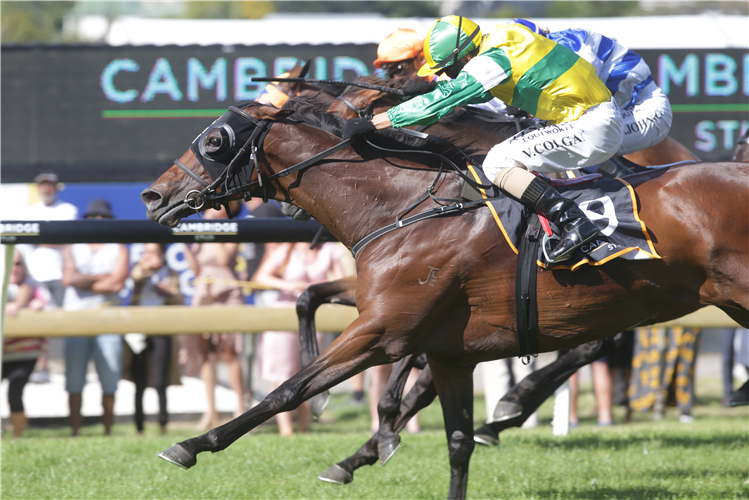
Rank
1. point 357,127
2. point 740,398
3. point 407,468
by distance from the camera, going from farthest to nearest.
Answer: point 407,468 → point 740,398 → point 357,127

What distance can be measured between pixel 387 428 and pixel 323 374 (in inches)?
41.4

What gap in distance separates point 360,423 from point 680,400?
2.88 m

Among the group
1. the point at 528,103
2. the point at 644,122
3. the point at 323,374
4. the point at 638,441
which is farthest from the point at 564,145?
the point at 638,441

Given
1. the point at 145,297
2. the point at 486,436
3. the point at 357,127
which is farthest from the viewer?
the point at 145,297

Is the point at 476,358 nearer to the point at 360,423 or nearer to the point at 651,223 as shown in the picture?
the point at 651,223

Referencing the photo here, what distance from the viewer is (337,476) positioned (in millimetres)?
4387

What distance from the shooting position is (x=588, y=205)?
3.64 m

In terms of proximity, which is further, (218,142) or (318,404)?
(318,404)

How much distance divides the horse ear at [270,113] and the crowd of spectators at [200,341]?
312cm

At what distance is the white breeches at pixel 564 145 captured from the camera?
3682 millimetres

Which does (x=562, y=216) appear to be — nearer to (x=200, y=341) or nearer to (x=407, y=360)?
(x=407, y=360)

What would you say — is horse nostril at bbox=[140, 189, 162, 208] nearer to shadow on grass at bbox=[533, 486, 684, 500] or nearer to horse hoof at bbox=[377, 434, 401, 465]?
horse hoof at bbox=[377, 434, 401, 465]

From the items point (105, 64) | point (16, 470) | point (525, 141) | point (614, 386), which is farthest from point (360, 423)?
point (525, 141)

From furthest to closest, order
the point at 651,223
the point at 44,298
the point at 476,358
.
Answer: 1. the point at 44,298
2. the point at 476,358
3. the point at 651,223
